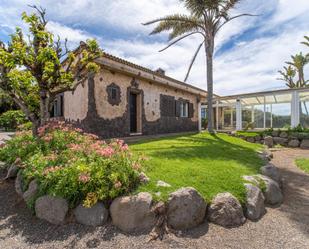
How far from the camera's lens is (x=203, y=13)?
1144 centimetres

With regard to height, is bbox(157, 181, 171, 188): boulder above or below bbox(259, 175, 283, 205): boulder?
above

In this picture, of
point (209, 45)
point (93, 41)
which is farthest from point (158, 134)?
point (93, 41)

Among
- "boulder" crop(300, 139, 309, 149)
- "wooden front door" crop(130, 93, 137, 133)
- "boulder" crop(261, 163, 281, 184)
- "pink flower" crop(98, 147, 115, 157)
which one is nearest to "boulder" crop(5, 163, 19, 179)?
"pink flower" crop(98, 147, 115, 157)

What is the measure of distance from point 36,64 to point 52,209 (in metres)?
4.31

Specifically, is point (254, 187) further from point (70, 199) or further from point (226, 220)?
point (70, 199)

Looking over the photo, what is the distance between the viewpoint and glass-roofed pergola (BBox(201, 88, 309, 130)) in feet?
48.7

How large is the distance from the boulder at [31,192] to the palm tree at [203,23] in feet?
35.0

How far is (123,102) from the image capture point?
10.5m

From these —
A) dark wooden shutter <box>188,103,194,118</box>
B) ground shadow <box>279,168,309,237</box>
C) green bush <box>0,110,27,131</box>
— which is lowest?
ground shadow <box>279,168,309,237</box>

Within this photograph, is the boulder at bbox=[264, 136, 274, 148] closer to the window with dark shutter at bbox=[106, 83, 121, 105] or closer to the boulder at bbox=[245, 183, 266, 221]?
the window with dark shutter at bbox=[106, 83, 121, 105]

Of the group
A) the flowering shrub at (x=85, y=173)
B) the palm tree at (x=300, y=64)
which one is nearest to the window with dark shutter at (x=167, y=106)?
the flowering shrub at (x=85, y=173)

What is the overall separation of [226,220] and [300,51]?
99.9 ft

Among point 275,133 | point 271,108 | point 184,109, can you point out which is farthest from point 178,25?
point 271,108

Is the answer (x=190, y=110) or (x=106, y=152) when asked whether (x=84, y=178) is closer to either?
(x=106, y=152)
